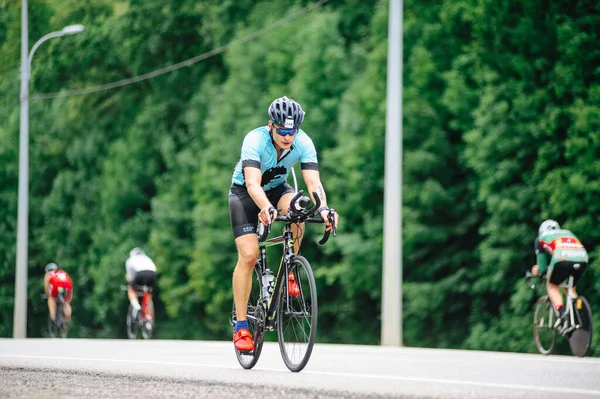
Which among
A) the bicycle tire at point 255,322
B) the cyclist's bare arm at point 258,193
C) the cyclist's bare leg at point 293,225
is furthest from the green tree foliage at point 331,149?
the cyclist's bare arm at point 258,193

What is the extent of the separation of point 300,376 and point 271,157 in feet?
5.39

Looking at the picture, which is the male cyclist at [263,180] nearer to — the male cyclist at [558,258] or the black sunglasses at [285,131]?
the black sunglasses at [285,131]

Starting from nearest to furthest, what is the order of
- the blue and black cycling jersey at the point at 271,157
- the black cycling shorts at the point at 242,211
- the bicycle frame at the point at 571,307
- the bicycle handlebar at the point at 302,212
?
1. the bicycle handlebar at the point at 302,212
2. the blue and black cycling jersey at the point at 271,157
3. the black cycling shorts at the point at 242,211
4. the bicycle frame at the point at 571,307

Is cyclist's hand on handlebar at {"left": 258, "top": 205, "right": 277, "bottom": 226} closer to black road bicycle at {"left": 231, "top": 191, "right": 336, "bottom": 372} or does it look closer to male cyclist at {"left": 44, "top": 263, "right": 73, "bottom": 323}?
black road bicycle at {"left": 231, "top": 191, "right": 336, "bottom": 372}

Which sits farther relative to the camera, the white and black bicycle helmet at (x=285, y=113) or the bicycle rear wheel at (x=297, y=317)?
the white and black bicycle helmet at (x=285, y=113)

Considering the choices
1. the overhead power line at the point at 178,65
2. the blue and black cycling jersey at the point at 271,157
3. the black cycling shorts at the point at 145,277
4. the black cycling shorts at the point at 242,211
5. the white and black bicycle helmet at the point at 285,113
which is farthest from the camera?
the overhead power line at the point at 178,65

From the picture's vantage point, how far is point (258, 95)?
117ft

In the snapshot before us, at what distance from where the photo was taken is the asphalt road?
7.76 m

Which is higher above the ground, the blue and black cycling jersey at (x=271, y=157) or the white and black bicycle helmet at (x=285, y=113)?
the white and black bicycle helmet at (x=285, y=113)

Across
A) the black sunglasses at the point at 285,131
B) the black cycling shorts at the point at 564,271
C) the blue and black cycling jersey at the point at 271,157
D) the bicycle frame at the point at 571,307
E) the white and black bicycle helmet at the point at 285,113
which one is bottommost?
the bicycle frame at the point at 571,307

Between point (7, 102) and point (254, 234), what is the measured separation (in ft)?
146

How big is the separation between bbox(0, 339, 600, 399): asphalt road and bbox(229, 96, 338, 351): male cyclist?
27.1 inches

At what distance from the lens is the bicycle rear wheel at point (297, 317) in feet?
28.9

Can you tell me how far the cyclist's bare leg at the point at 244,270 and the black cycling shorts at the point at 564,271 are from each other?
6.28 meters
